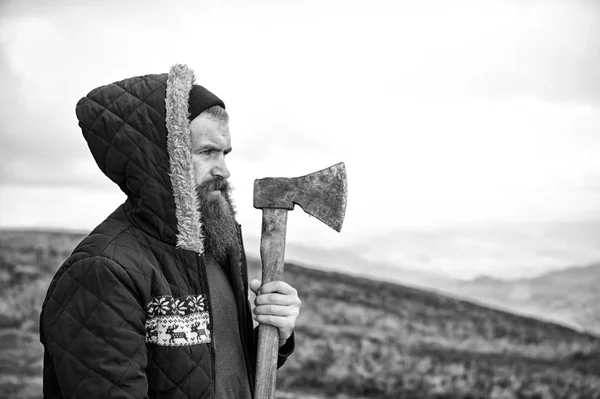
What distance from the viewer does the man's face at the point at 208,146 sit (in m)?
2.88

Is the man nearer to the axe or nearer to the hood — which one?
the hood

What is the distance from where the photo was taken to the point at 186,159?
277 centimetres

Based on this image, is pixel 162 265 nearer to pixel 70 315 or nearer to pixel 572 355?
pixel 70 315

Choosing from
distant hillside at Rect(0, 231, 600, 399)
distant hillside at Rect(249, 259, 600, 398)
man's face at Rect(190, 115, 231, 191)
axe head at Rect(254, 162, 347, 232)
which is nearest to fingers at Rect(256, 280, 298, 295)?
axe head at Rect(254, 162, 347, 232)

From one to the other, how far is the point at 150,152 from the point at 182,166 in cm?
15

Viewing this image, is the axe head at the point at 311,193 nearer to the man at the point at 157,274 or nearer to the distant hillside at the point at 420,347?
the man at the point at 157,274

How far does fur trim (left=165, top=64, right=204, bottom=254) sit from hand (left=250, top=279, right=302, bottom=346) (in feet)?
1.46

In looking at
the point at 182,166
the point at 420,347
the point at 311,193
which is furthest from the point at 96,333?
the point at 420,347

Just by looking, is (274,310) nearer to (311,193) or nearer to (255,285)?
(255,285)

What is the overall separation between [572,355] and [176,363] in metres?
11.9

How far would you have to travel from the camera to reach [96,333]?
2414 millimetres

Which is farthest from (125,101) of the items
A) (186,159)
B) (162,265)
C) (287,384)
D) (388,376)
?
(388,376)

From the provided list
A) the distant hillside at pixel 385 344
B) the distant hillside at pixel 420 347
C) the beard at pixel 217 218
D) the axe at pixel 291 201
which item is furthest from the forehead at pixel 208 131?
the distant hillside at pixel 420 347

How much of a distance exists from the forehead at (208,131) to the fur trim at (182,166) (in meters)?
0.05
